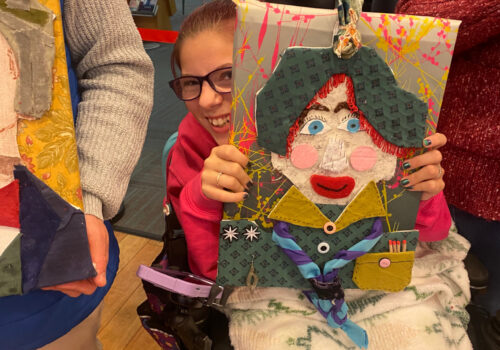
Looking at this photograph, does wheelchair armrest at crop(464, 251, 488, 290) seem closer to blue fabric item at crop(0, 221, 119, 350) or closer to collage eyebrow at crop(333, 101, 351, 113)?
collage eyebrow at crop(333, 101, 351, 113)

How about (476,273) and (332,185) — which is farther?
(476,273)

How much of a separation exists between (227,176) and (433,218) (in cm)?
39

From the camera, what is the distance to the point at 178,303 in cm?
72

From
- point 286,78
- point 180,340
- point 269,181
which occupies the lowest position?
point 180,340

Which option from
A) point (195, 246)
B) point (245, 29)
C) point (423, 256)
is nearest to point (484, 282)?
point (423, 256)

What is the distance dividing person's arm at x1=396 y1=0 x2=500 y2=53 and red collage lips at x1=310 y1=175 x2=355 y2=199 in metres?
0.37

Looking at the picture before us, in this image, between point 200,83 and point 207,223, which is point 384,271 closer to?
point 207,223

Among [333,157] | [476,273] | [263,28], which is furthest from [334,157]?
[476,273]

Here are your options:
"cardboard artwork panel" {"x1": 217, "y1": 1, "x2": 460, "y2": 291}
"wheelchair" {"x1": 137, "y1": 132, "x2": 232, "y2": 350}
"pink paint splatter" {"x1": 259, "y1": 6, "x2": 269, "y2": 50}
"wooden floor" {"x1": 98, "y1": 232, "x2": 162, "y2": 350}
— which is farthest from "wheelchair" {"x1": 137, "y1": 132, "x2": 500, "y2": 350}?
"wooden floor" {"x1": 98, "y1": 232, "x2": 162, "y2": 350}

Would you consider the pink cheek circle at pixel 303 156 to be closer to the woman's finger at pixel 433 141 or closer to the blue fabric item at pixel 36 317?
the woman's finger at pixel 433 141

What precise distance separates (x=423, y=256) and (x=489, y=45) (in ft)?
1.39

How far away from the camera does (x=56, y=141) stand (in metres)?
0.55

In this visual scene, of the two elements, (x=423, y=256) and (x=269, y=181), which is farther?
(x=423, y=256)

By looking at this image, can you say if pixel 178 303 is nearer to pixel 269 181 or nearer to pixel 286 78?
pixel 269 181
